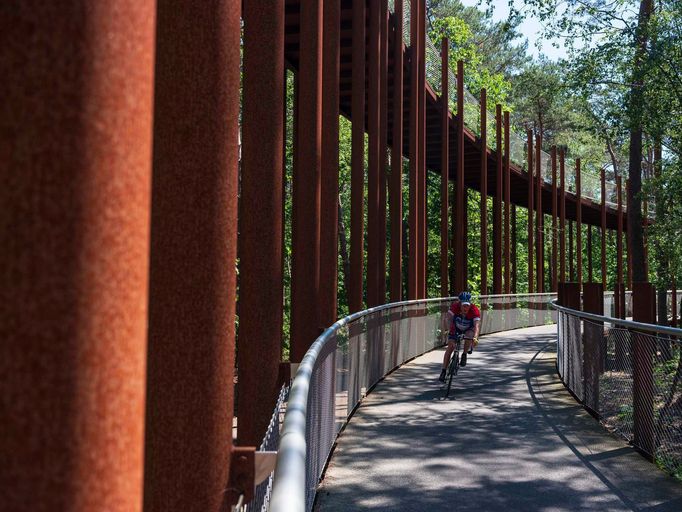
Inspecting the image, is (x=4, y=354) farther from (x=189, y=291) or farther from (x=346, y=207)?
(x=346, y=207)

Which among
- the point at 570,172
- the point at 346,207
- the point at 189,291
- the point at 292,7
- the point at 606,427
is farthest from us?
the point at 346,207

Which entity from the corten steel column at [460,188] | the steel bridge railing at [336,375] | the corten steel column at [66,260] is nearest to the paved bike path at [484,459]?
the steel bridge railing at [336,375]

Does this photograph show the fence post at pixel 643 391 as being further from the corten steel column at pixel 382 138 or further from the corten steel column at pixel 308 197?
the corten steel column at pixel 382 138

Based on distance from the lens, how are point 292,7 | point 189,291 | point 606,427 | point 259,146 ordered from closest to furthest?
point 189,291 → point 259,146 → point 606,427 → point 292,7

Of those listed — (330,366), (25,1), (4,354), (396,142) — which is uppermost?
(396,142)

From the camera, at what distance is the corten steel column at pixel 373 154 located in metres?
17.9

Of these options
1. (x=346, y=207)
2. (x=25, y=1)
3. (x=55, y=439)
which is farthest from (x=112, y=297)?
(x=346, y=207)

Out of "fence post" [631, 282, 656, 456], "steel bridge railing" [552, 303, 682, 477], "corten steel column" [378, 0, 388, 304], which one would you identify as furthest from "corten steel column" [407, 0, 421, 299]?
"fence post" [631, 282, 656, 456]

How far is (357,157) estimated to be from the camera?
16766 mm

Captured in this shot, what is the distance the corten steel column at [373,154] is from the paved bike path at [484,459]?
13.6ft

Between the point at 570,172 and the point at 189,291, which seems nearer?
the point at 189,291

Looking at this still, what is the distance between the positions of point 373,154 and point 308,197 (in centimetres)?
860

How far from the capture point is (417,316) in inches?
763

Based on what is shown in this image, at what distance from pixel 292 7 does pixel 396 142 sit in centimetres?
547
